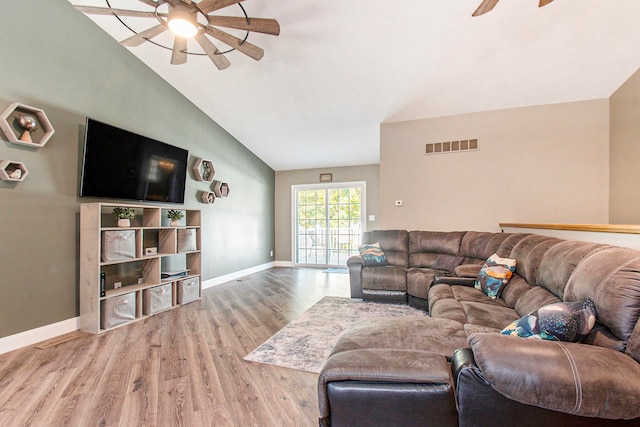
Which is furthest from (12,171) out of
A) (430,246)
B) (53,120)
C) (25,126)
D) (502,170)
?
(502,170)

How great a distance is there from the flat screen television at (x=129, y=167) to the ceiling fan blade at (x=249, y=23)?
1787 millimetres

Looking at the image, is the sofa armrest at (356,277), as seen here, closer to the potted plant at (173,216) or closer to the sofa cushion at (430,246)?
the sofa cushion at (430,246)

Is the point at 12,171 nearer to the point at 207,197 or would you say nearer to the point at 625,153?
the point at 207,197

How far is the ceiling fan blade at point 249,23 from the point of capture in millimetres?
2230

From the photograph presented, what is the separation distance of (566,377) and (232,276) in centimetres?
512

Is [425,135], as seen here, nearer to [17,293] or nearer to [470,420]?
[470,420]

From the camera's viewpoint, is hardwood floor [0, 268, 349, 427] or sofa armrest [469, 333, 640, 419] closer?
sofa armrest [469, 333, 640, 419]

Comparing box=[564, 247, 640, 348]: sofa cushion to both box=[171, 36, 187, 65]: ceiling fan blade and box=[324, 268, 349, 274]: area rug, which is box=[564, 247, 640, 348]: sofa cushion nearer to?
box=[171, 36, 187, 65]: ceiling fan blade

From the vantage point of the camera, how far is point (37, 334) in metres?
2.67

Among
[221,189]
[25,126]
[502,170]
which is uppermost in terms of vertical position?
[25,126]

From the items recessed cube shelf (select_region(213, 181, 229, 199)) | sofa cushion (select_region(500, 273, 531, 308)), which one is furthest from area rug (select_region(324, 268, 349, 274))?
sofa cushion (select_region(500, 273, 531, 308))

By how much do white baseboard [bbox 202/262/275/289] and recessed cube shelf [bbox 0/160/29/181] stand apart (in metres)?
2.67

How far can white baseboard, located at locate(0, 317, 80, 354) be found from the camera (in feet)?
8.10

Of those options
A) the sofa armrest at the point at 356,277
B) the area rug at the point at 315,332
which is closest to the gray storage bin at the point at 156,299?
the area rug at the point at 315,332
